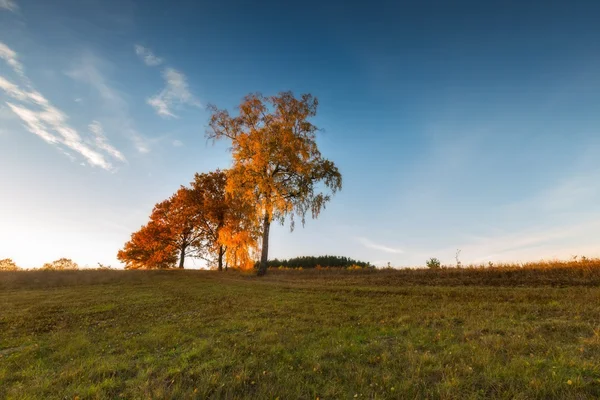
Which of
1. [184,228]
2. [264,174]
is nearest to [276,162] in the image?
[264,174]

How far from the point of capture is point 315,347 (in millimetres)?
8195

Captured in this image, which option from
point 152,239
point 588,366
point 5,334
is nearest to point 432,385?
point 588,366

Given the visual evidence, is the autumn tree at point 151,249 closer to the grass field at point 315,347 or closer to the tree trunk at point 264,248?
the tree trunk at point 264,248

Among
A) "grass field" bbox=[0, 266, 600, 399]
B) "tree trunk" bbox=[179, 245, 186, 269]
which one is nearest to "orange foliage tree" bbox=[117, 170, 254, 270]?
"tree trunk" bbox=[179, 245, 186, 269]

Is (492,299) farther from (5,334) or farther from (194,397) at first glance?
(5,334)

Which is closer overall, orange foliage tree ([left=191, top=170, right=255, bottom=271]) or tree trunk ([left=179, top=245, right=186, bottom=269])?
orange foliage tree ([left=191, top=170, right=255, bottom=271])

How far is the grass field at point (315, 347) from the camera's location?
601 cm

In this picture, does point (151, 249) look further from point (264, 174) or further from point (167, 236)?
point (264, 174)

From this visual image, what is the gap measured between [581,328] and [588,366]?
10.1 feet

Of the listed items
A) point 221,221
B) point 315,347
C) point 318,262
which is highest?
point 221,221

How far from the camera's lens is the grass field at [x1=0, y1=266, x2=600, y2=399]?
601cm

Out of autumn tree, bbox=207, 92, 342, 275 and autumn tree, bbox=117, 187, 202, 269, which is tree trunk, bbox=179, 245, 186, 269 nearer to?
autumn tree, bbox=117, 187, 202, 269

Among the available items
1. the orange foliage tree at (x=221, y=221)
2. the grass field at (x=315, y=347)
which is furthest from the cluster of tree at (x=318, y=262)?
the grass field at (x=315, y=347)

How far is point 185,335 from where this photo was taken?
9789 millimetres
